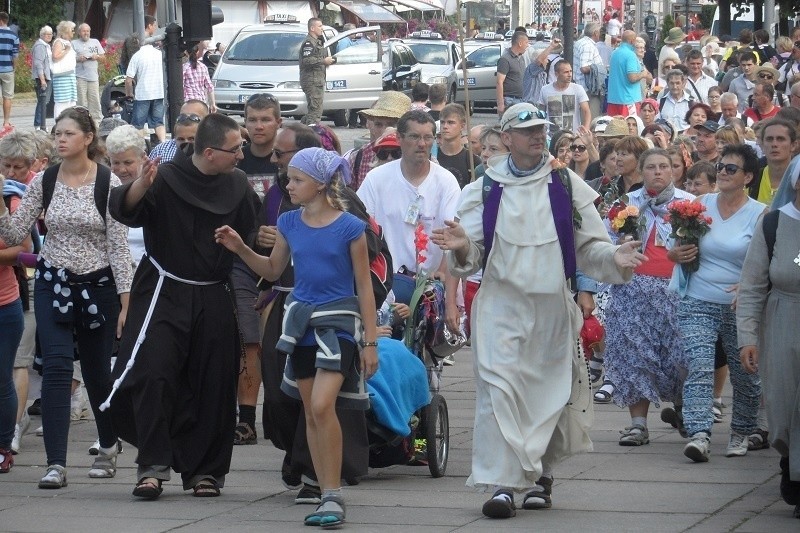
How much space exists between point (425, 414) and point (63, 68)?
2127 centimetres

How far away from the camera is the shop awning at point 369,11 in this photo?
6198 cm

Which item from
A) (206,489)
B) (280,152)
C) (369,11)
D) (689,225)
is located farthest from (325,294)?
(369,11)

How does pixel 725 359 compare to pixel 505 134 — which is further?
pixel 725 359

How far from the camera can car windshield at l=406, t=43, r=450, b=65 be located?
40188 millimetres

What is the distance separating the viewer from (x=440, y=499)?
313 inches

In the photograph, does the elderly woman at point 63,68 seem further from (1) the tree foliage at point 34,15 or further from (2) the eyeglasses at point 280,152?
(1) the tree foliage at point 34,15

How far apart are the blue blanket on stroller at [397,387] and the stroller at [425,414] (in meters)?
0.01

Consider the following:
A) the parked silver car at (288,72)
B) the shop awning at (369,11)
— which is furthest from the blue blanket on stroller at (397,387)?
the shop awning at (369,11)

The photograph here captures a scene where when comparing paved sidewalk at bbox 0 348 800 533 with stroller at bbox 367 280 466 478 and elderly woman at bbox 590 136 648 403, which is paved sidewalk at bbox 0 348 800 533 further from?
elderly woman at bbox 590 136 648 403

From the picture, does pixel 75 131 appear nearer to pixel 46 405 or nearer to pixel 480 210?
pixel 46 405

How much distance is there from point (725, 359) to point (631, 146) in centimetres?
253

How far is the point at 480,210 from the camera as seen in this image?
7602mm

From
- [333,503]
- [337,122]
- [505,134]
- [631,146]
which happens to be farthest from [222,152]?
[337,122]

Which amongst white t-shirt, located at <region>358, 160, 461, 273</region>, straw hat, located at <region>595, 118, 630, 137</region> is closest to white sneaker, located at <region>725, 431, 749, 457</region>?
white t-shirt, located at <region>358, 160, 461, 273</region>
